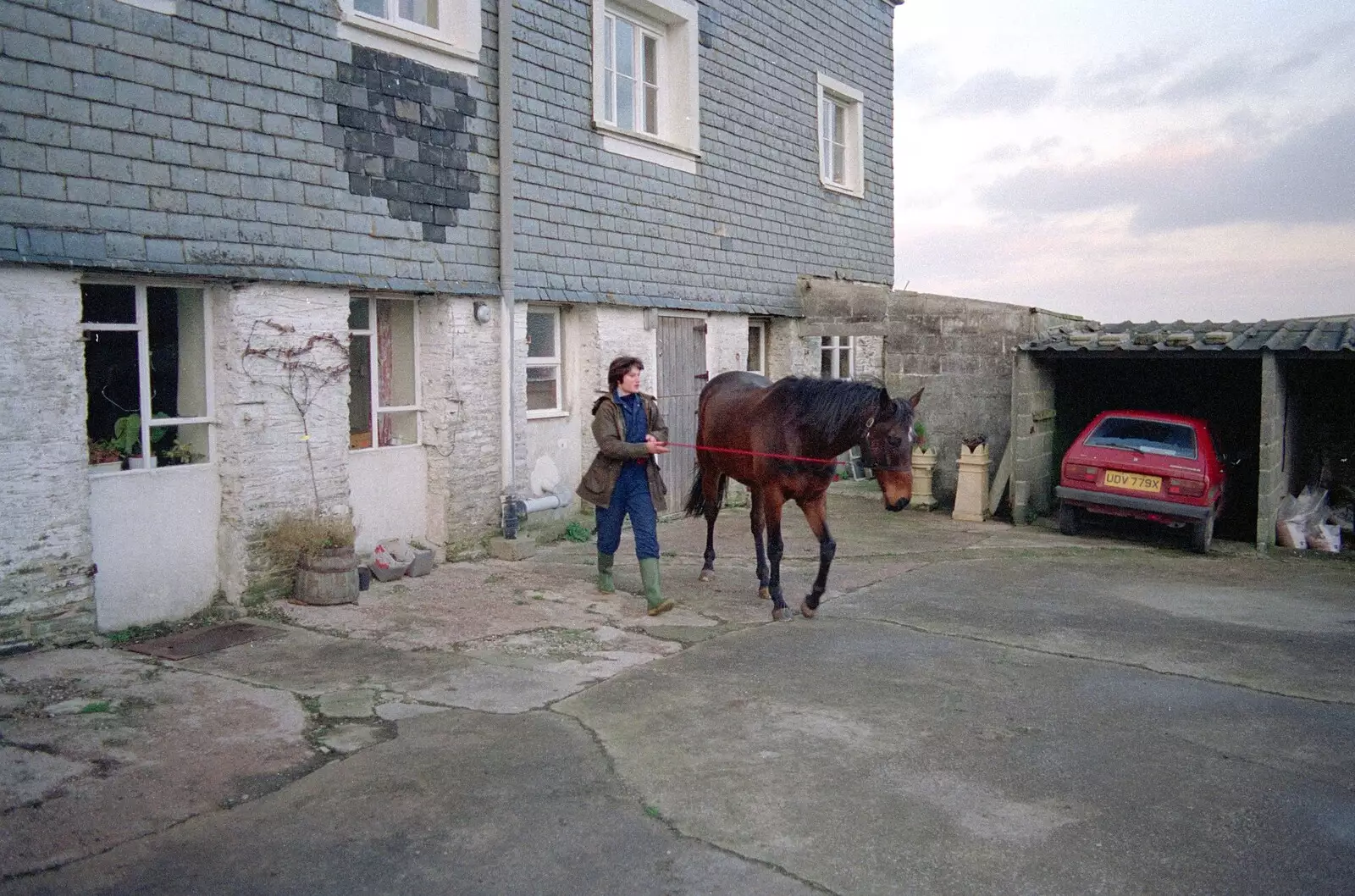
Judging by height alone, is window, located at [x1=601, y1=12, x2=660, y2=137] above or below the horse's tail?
above

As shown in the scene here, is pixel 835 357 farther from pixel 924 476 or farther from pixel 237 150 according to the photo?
pixel 237 150

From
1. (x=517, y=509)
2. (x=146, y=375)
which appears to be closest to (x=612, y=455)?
(x=517, y=509)

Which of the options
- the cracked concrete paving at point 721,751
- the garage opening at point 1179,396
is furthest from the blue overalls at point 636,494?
the garage opening at point 1179,396

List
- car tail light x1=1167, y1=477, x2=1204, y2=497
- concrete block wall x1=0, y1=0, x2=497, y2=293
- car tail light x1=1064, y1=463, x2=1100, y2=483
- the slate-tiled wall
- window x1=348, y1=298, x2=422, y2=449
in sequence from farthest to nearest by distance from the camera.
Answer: car tail light x1=1064, y1=463, x2=1100, y2=483
car tail light x1=1167, y1=477, x2=1204, y2=497
window x1=348, y1=298, x2=422, y2=449
the slate-tiled wall
concrete block wall x1=0, y1=0, x2=497, y2=293

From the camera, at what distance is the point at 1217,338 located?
1081 centimetres

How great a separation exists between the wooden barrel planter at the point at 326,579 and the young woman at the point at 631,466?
1.87 m

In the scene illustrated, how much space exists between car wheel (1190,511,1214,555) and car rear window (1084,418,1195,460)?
2.22 feet

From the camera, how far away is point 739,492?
14008mm

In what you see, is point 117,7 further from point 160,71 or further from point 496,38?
point 496,38

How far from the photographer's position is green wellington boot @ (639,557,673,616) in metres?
7.54

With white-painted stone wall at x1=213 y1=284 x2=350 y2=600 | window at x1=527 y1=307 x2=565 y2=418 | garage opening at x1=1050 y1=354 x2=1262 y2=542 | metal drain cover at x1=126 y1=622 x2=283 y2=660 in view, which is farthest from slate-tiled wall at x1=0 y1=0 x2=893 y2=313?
garage opening at x1=1050 y1=354 x2=1262 y2=542

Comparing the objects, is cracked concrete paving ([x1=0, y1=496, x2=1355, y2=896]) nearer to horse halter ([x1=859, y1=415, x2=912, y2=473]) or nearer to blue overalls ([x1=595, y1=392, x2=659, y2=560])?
blue overalls ([x1=595, y1=392, x2=659, y2=560])

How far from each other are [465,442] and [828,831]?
20.3 ft

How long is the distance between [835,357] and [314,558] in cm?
1043
